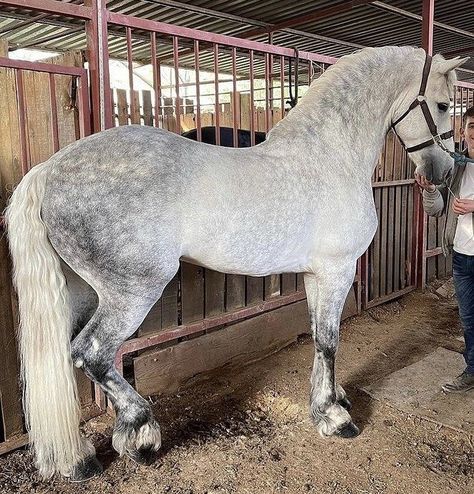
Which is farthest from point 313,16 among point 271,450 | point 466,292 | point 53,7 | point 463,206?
point 271,450

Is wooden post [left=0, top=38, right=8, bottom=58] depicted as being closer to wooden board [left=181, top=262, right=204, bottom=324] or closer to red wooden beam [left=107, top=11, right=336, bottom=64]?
red wooden beam [left=107, top=11, right=336, bottom=64]

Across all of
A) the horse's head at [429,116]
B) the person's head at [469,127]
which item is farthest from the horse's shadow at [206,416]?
the person's head at [469,127]

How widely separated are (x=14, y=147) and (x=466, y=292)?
2.66m

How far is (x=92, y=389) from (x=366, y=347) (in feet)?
6.98

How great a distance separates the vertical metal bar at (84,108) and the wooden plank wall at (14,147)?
0.05m

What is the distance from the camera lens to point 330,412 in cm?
255

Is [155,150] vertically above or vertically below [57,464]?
above

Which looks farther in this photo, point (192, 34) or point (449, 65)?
point (192, 34)

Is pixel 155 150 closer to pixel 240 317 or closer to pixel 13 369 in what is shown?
pixel 13 369

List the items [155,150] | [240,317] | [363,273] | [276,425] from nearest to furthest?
[155,150] → [276,425] → [240,317] → [363,273]

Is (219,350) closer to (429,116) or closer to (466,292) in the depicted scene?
(466,292)

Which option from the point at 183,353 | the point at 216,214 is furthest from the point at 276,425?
the point at 216,214

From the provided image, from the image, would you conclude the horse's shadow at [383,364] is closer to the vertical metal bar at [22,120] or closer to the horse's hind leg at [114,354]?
the horse's hind leg at [114,354]

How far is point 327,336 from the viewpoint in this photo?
2545 mm
